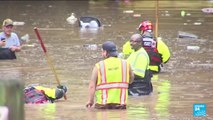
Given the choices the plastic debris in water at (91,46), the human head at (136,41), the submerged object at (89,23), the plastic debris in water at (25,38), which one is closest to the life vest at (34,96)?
the human head at (136,41)

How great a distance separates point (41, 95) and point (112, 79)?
1406 mm

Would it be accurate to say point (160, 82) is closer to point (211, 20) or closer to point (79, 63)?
point (79, 63)

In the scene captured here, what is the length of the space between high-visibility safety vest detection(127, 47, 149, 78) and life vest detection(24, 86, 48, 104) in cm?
151

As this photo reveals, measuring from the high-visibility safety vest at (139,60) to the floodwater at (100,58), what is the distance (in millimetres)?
473

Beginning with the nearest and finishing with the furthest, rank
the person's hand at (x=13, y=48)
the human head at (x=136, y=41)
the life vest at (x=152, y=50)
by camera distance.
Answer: the human head at (x=136, y=41), the life vest at (x=152, y=50), the person's hand at (x=13, y=48)

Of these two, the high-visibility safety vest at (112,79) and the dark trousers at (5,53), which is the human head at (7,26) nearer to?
the dark trousers at (5,53)

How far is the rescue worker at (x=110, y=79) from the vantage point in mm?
9125

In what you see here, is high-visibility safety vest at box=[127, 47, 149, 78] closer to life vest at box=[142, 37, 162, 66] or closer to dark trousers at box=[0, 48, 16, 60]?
life vest at box=[142, 37, 162, 66]

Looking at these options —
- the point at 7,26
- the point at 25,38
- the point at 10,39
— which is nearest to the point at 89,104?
the point at 7,26

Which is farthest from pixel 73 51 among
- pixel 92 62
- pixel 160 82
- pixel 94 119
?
pixel 94 119

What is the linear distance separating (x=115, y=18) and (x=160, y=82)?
14881mm

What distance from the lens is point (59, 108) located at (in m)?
9.47

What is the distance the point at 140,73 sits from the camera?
1070cm

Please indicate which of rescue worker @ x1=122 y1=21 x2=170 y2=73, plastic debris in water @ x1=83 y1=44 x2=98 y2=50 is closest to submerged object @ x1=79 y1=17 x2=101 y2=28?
plastic debris in water @ x1=83 y1=44 x2=98 y2=50
